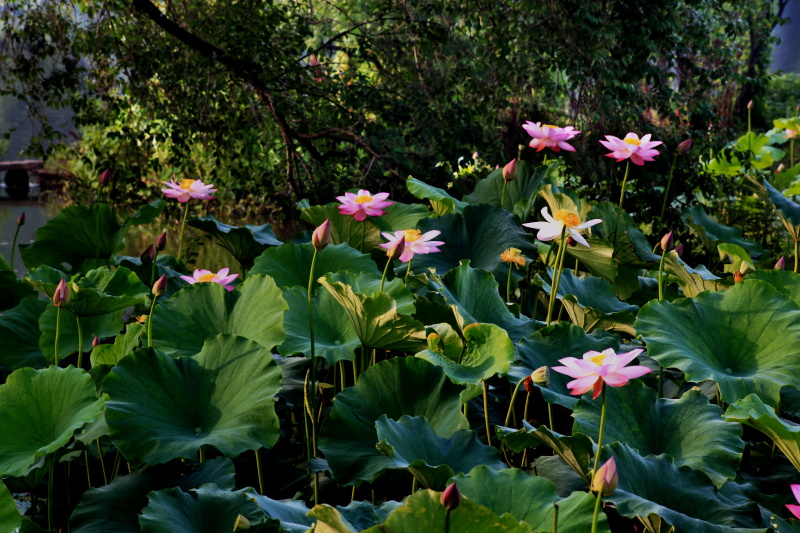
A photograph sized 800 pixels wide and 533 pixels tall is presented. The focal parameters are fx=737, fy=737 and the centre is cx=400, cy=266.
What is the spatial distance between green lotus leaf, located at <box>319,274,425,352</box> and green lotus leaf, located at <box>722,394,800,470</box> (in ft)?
1.26

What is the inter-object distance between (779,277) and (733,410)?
486 mm

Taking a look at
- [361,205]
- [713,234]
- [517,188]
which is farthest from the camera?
[713,234]

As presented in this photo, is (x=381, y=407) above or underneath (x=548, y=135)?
underneath

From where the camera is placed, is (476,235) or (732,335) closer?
(732,335)

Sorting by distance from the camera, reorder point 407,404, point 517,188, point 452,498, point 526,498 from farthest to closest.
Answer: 1. point 517,188
2. point 407,404
3. point 526,498
4. point 452,498

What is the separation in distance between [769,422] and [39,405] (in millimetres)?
845

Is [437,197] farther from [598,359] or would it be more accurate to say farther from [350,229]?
[598,359]

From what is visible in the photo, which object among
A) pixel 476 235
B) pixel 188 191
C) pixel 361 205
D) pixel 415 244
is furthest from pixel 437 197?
pixel 188 191

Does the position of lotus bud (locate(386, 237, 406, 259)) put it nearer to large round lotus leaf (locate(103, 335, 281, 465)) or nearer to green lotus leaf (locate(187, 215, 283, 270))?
large round lotus leaf (locate(103, 335, 281, 465))

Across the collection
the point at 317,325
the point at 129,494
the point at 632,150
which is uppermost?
the point at 632,150

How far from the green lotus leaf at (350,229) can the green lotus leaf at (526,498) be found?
0.79 m

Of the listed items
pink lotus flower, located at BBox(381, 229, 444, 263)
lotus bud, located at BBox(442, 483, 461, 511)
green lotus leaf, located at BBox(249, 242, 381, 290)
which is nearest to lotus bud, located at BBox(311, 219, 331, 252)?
pink lotus flower, located at BBox(381, 229, 444, 263)

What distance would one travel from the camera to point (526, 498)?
Result: 697 mm

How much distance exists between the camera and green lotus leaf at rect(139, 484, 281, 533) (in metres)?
0.73
